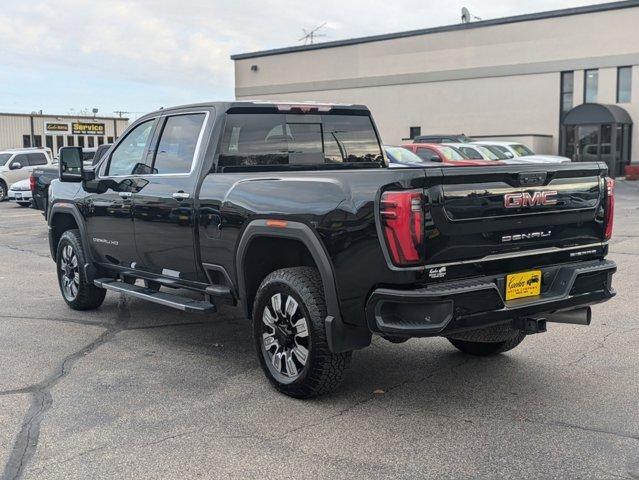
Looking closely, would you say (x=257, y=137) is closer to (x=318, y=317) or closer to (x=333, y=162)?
(x=333, y=162)

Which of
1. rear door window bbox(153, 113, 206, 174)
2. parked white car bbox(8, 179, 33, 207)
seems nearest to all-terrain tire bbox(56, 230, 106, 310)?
rear door window bbox(153, 113, 206, 174)

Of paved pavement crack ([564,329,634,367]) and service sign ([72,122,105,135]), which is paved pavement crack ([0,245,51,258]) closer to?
paved pavement crack ([564,329,634,367])

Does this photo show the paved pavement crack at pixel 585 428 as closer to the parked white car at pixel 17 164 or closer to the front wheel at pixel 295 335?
the front wheel at pixel 295 335

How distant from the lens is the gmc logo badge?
4305mm

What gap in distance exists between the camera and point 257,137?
5.76 m

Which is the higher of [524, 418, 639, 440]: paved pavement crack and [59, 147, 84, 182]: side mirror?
[59, 147, 84, 182]: side mirror

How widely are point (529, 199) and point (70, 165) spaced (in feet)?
14.9

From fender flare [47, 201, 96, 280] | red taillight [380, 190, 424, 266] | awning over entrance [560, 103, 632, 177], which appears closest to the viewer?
red taillight [380, 190, 424, 266]

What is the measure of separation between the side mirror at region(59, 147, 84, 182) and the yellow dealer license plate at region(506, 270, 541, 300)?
4.40 meters

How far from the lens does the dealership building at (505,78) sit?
33.7 meters

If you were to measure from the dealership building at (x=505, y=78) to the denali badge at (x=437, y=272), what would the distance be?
31148 millimetres

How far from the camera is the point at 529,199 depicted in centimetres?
440

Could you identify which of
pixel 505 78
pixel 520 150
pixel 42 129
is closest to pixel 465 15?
pixel 505 78

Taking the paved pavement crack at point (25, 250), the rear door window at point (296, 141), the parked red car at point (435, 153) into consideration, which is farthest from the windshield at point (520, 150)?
the rear door window at point (296, 141)
